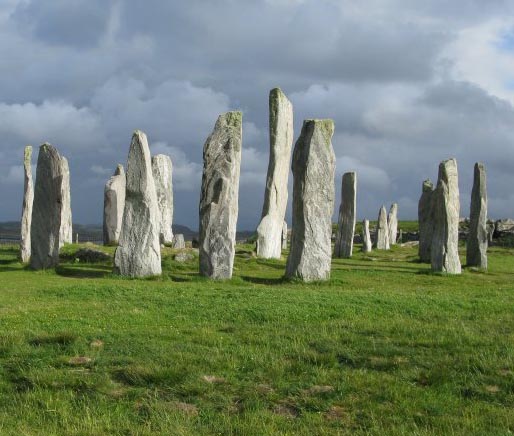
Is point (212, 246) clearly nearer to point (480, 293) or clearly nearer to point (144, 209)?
point (144, 209)

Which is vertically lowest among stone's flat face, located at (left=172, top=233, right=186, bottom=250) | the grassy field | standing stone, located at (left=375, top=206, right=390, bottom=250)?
the grassy field

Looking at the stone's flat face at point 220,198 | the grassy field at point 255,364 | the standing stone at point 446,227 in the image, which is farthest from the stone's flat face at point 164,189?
the grassy field at point 255,364

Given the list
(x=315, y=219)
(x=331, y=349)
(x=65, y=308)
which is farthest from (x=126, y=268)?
(x=331, y=349)

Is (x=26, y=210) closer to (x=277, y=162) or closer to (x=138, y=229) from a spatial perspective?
(x=138, y=229)

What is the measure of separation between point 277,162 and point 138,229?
12081 millimetres

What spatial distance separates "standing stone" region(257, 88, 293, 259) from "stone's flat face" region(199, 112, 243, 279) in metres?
9.65

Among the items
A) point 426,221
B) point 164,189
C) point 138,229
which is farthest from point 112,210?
point 426,221

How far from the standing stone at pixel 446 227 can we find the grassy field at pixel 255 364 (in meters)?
8.61

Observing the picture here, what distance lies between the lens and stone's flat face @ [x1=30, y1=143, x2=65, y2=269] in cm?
2411

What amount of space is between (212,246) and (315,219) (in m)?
3.27

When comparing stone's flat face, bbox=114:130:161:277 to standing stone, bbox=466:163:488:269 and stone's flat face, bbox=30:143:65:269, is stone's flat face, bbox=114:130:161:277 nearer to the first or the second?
stone's flat face, bbox=30:143:65:269

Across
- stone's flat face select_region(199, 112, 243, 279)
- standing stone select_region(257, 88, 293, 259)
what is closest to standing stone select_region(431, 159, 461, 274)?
stone's flat face select_region(199, 112, 243, 279)

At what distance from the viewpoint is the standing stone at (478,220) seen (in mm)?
28500

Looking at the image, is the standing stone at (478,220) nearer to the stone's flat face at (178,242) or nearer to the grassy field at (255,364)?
the grassy field at (255,364)
